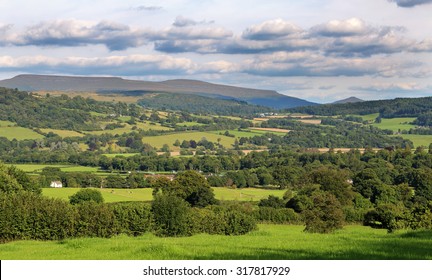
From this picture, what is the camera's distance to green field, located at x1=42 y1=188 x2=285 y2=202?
96812 millimetres

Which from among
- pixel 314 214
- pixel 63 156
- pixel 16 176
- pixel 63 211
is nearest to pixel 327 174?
pixel 314 214

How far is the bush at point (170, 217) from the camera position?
38.6 meters

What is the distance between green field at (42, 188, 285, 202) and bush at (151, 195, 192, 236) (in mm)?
50648

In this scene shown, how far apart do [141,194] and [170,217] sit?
62.8m

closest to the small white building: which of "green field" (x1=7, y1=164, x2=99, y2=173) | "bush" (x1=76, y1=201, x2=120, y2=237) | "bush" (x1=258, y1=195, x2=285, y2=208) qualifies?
"green field" (x1=7, y1=164, x2=99, y2=173)

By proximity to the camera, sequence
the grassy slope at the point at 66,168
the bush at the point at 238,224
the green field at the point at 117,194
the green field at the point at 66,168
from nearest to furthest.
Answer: the bush at the point at 238,224, the green field at the point at 117,194, the green field at the point at 66,168, the grassy slope at the point at 66,168

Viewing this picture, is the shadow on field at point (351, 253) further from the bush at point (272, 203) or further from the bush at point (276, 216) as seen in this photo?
the bush at point (272, 203)

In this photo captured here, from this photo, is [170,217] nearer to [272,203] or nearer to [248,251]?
[248,251]

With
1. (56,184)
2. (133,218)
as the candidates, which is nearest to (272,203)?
(56,184)

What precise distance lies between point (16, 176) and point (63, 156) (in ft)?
361

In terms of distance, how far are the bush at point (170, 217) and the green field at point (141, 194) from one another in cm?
5065

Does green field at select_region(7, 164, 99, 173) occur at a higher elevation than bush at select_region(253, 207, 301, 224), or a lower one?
lower

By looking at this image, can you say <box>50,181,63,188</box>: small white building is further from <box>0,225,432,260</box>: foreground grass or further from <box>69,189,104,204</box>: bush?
<box>0,225,432,260</box>: foreground grass

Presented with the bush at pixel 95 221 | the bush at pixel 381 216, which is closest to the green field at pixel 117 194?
the bush at pixel 381 216
